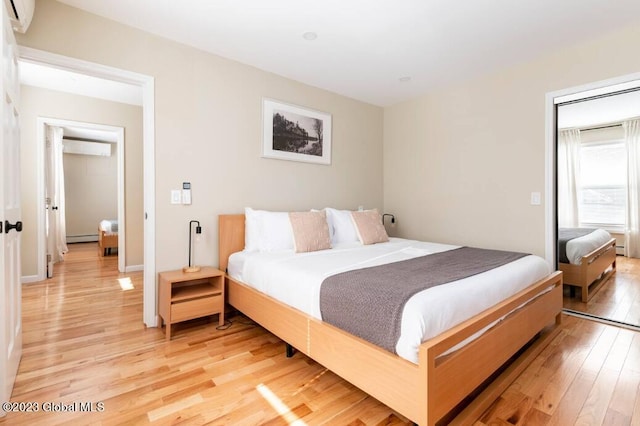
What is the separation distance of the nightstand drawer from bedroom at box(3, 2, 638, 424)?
46 centimetres

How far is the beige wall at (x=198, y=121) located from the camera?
2.32 metres

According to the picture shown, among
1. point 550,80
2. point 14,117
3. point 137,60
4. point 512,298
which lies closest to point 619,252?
point 550,80

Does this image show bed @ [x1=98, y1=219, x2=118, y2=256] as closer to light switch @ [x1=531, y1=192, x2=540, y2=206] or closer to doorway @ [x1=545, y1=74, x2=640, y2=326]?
light switch @ [x1=531, y1=192, x2=540, y2=206]

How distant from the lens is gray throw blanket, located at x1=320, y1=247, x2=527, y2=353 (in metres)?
1.45

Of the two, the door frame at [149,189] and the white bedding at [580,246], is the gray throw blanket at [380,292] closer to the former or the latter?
the white bedding at [580,246]

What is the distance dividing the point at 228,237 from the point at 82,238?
6580mm

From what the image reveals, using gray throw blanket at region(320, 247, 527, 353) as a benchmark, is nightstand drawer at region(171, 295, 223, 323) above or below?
below

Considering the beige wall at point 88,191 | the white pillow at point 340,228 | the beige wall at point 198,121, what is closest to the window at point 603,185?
the white pillow at point 340,228

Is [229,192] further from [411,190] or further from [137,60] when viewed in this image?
[411,190]

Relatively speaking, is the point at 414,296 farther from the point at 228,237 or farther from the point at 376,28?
the point at 376,28

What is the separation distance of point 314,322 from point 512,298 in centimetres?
125

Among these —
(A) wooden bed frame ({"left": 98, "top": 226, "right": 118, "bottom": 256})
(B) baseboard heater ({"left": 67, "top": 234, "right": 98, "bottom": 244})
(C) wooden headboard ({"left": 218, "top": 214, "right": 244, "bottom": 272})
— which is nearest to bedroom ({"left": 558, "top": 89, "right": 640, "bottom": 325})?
(C) wooden headboard ({"left": 218, "top": 214, "right": 244, "bottom": 272})

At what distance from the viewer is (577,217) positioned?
3.39 meters

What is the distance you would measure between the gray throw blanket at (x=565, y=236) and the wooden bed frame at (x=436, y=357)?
0.97 m
